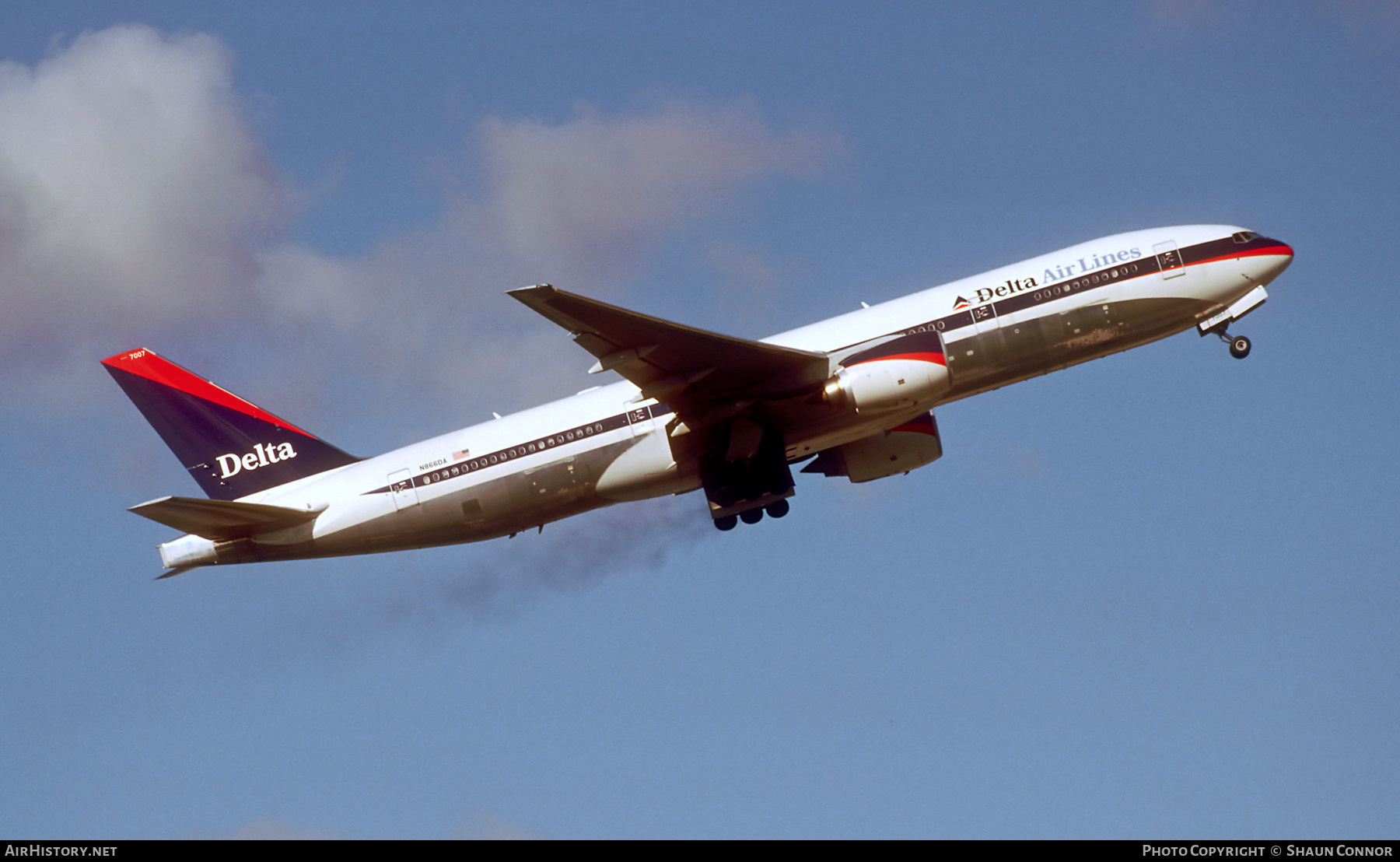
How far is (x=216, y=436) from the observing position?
42281mm

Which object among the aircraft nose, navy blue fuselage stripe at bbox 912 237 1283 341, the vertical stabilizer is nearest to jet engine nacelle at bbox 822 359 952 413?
navy blue fuselage stripe at bbox 912 237 1283 341

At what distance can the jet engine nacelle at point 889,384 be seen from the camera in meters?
37.7

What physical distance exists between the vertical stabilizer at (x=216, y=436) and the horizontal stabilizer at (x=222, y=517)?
1.80m

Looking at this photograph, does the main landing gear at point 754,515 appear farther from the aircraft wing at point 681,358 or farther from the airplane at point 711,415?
the aircraft wing at point 681,358

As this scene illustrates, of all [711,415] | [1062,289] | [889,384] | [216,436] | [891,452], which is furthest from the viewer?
[891,452]

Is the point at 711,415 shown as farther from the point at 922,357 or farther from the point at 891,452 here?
the point at 891,452

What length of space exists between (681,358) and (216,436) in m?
15.1

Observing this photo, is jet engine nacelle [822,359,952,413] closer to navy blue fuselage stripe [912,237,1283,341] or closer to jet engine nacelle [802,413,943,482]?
navy blue fuselage stripe [912,237,1283,341]

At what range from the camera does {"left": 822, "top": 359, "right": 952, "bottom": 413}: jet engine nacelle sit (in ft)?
124

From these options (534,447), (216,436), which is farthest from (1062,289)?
(216,436)

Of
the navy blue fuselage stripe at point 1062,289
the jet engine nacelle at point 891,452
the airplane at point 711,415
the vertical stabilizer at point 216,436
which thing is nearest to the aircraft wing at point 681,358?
the airplane at point 711,415
